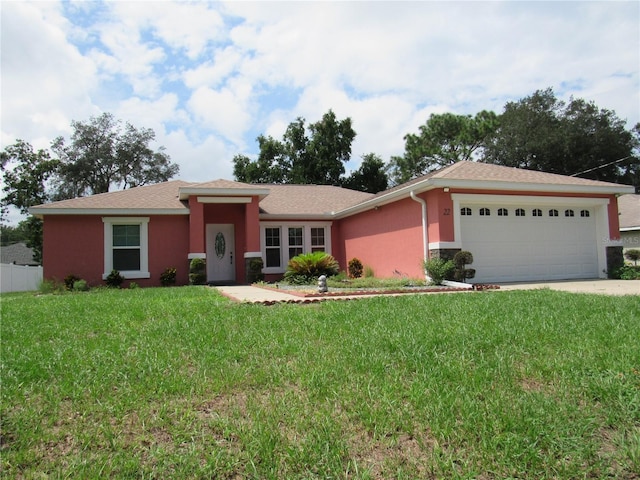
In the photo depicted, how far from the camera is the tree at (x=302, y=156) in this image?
3300 centimetres

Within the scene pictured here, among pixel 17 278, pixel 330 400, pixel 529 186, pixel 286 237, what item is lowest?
pixel 330 400

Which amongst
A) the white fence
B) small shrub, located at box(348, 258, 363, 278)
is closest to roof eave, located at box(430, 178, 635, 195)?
small shrub, located at box(348, 258, 363, 278)

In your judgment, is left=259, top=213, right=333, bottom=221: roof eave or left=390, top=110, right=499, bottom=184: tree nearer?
left=259, top=213, right=333, bottom=221: roof eave

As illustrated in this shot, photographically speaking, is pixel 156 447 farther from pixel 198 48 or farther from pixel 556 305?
pixel 198 48

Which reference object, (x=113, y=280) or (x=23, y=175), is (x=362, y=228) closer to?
(x=113, y=280)

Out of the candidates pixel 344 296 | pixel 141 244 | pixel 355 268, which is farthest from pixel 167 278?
pixel 344 296

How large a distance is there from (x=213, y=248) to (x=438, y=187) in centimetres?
927

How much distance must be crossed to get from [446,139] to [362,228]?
24.7 metres

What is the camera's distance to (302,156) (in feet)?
110

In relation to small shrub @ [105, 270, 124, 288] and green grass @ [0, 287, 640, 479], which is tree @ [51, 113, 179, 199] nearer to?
small shrub @ [105, 270, 124, 288]

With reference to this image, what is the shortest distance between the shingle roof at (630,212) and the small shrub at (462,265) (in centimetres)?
1588

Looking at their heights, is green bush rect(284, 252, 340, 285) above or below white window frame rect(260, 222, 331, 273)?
below

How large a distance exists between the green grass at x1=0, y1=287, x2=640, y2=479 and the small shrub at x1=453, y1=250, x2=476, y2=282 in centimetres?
620

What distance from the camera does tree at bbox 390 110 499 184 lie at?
36938 millimetres
